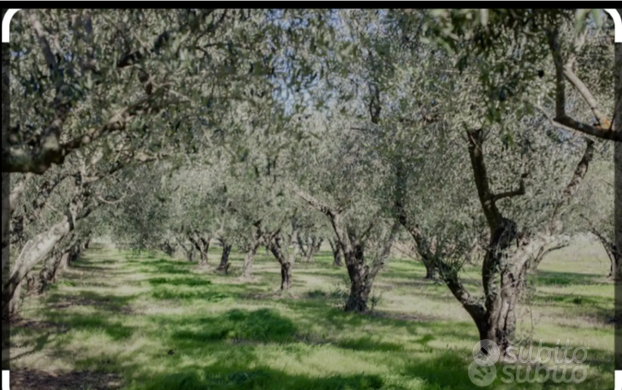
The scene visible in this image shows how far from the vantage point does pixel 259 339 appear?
Result: 56.5 feet

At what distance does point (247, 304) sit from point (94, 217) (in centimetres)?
768

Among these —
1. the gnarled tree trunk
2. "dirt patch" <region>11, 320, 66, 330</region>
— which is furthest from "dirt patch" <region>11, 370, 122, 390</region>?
the gnarled tree trunk

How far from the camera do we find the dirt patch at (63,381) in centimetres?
1156

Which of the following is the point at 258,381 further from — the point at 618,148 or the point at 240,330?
the point at 618,148

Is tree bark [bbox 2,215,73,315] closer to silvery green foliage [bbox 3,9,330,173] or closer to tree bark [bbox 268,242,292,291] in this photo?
silvery green foliage [bbox 3,9,330,173]

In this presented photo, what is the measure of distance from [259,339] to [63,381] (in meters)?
Result: 6.39

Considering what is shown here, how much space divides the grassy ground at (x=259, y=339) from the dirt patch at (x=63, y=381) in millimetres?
26

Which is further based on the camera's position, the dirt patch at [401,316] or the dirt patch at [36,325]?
the dirt patch at [401,316]

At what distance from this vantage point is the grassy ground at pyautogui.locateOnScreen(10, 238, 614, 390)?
39.1ft

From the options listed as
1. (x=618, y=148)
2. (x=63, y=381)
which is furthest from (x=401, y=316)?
(x=63, y=381)

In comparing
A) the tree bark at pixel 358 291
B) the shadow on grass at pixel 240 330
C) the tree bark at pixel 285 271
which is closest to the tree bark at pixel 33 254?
the shadow on grass at pixel 240 330

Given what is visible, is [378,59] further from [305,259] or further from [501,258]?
[305,259]

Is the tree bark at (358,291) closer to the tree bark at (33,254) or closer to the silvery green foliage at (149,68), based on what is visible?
the tree bark at (33,254)
